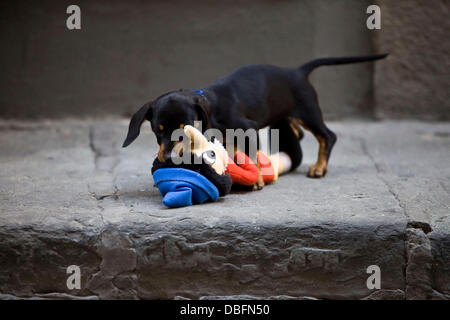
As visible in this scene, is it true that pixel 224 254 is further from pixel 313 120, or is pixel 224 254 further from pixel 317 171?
pixel 313 120

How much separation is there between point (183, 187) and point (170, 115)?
0.30 meters

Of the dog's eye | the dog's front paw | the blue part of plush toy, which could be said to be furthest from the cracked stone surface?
the dog's front paw

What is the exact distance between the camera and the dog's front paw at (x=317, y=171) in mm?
3117

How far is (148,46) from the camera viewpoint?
14.5 feet

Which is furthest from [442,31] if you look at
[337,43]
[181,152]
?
[181,152]

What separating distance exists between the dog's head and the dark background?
1938 mm

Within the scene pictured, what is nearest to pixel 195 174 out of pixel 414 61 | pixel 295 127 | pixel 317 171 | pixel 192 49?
pixel 317 171

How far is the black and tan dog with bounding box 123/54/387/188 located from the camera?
2494 mm

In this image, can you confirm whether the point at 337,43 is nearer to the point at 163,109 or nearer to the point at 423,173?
the point at 423,173

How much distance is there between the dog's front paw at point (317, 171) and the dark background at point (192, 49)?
1.47 meters

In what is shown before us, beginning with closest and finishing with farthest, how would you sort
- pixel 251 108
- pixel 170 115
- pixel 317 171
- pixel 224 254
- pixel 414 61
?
pixel 224 254, pixel 170 115, pixel 251 108, pixel 317 171, pixel 414 61

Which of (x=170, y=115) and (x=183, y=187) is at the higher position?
(x=170, y=115)

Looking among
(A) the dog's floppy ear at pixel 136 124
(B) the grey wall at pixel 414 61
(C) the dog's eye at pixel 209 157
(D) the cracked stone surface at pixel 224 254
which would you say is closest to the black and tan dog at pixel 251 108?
(A) the dog's floppy ear at pixel 136 124

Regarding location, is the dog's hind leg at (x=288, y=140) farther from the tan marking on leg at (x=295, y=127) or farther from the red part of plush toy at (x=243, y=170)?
the red part of plush toy at (x=243, y=170)
